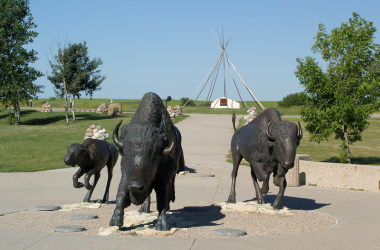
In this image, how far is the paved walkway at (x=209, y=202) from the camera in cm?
697

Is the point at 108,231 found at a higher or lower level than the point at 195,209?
higher

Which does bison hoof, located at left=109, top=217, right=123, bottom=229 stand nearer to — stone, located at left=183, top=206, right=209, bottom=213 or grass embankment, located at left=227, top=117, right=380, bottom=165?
stone, located at left=183, top=206, right=209, bottom=213

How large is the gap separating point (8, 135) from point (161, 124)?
77.5 feet

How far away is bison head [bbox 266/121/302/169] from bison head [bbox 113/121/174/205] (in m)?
2.89

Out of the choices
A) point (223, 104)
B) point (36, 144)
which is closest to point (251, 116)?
point (36, 144)

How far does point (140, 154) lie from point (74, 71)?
3451 centimetres

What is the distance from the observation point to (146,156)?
21.7 feet

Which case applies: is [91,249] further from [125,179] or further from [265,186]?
[265,186]

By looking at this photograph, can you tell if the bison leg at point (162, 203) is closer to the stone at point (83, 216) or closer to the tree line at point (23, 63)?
the stone at point (83, 216)

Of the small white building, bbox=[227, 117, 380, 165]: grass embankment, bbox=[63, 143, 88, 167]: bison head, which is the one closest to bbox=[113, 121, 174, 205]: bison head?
bbox=[63, 143, 88, 167]: bison head

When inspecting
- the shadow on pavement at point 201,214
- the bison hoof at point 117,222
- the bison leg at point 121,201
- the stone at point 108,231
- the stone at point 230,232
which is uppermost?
the bison leg at point 121,201

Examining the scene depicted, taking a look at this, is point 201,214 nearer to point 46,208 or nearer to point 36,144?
point 46,208

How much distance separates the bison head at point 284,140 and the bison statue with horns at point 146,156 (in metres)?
2.21

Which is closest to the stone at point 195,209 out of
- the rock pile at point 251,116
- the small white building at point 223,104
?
the rock pile at point 251,116
